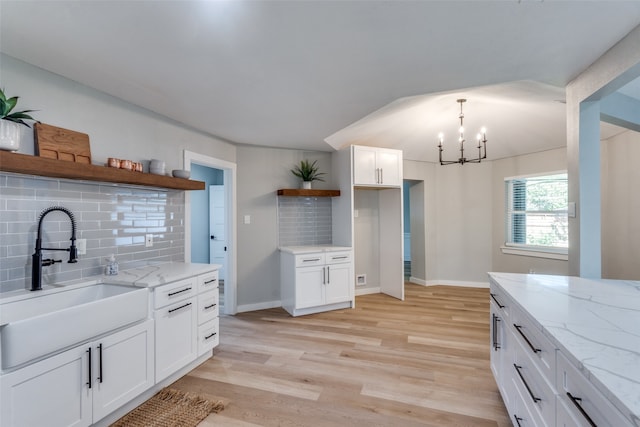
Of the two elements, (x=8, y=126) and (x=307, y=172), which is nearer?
(x=8, y=126)

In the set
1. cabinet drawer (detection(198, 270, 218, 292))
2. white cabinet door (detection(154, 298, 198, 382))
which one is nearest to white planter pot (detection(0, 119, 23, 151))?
white cabinet door (detection(154, 298, 198, 382))

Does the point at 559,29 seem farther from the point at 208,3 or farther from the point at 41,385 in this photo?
the point at 41,385

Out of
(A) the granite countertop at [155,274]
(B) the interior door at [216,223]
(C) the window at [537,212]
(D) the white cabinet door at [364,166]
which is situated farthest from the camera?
(B) the interior door at [216,223]

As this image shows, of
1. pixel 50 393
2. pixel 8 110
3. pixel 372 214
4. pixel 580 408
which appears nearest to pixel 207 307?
pixel 50 393

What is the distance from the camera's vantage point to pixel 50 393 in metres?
1.45

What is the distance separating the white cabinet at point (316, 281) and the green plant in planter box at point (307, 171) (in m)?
1.10

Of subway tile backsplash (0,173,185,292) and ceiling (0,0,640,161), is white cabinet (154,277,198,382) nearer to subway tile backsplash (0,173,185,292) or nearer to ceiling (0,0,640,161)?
subway tile backsplash (0,173,185,292)

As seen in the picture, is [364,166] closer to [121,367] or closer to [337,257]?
[337,257]

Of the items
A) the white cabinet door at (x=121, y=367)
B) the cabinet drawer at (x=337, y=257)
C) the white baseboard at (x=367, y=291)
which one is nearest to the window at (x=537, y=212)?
the white baseboard at (x=367, y=291)

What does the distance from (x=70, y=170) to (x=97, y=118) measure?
2.22ft

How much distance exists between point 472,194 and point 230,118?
4244mm

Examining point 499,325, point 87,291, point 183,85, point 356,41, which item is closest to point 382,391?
point 499,325

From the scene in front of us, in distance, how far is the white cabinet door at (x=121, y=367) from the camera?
1661 millimetres

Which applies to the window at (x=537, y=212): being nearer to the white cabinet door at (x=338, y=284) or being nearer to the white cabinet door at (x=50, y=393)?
the white cabinet door at (x=338, y=284)
